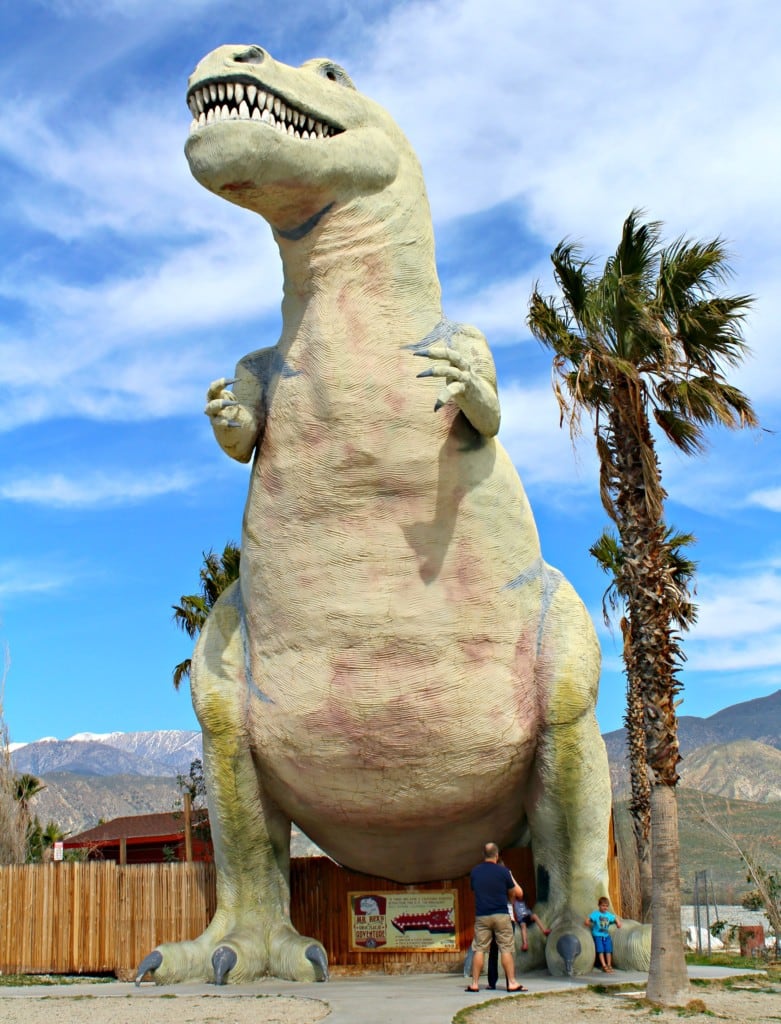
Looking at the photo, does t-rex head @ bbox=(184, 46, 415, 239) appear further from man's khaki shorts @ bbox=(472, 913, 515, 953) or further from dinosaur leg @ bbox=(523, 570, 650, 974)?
man's khaki shorts @ bbox=(472, 913, 515, 953)

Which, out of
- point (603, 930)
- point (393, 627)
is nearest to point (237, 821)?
point (393, 627)

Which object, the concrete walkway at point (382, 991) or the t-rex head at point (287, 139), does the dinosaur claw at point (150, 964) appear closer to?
the concrete walkway at point (382, 991)

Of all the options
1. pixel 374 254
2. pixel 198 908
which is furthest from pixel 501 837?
pixel 374 254

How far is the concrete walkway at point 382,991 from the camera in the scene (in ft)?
18.6

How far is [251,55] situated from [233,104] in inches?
12.1

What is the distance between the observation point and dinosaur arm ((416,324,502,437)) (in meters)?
6.67

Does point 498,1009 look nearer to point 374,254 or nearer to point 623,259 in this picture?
point 374,254

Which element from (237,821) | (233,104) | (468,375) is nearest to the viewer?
(233,104)

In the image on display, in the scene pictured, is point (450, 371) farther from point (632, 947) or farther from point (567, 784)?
point (632, 947)

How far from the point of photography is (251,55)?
6.57m

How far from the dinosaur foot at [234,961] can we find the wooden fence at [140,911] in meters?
1.22

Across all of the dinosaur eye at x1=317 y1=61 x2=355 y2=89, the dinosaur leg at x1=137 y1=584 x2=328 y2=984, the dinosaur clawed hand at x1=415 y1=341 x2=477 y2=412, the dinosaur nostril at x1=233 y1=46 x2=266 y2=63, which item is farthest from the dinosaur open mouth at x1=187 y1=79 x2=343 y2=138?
the dinosaur leg at x1=137 y1=584 x2=328 y2=984

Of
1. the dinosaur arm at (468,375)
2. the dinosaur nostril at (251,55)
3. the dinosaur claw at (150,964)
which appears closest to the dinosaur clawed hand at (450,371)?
the dinosaur arm at (468,375)

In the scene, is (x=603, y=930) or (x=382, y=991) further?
(x=603, y=930)
